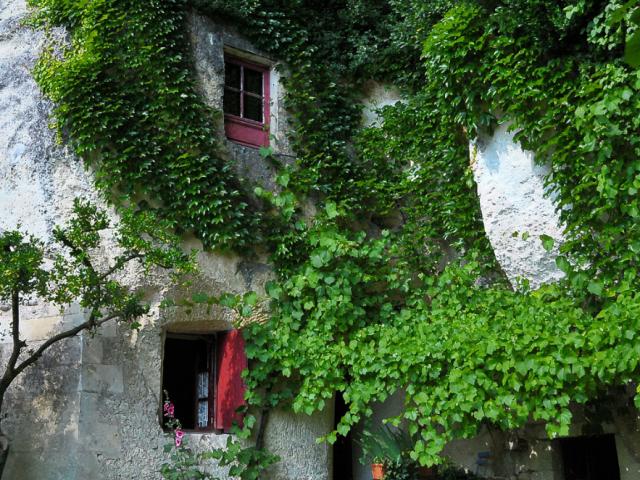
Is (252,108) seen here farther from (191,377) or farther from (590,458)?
(590,458)

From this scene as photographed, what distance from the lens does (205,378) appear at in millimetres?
7641

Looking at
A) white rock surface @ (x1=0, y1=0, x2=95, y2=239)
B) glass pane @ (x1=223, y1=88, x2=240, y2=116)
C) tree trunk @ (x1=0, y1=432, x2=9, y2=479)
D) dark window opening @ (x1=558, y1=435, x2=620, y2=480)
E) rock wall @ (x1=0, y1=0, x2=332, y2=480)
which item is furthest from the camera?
glass pane @ (x1=223, y1=88, x2=240, y2=116)

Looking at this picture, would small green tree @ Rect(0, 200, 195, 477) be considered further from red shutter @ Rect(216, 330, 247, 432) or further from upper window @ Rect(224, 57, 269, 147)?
upper window @ Rect(224, 57, 269, 147)

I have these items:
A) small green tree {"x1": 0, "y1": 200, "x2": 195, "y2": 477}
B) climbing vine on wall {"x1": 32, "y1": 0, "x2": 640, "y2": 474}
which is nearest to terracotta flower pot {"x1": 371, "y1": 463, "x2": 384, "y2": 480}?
climbing vine on wall {"x1": 32, "y1": 0, "x2": 640, "y2": 474}

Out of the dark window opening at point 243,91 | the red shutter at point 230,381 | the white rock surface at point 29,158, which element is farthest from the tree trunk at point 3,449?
the dark window opening at point 243,91

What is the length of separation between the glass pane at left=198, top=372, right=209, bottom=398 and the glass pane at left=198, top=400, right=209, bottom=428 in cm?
7

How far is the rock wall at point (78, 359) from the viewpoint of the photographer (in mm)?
6438

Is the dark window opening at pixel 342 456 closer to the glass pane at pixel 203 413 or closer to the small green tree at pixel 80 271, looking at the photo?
the glass pane at pixel 203 413

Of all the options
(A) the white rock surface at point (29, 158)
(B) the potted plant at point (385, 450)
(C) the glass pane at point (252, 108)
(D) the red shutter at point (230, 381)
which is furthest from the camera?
(C) the glass pane at point (252, 108)

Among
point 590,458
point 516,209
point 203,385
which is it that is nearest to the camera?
point 516,209

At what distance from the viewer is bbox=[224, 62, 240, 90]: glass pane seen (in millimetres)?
8164

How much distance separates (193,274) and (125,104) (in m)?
1.65

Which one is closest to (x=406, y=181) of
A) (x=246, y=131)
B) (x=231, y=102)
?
(x=246, y=131)

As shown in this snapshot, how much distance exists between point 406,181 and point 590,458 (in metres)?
3.36
